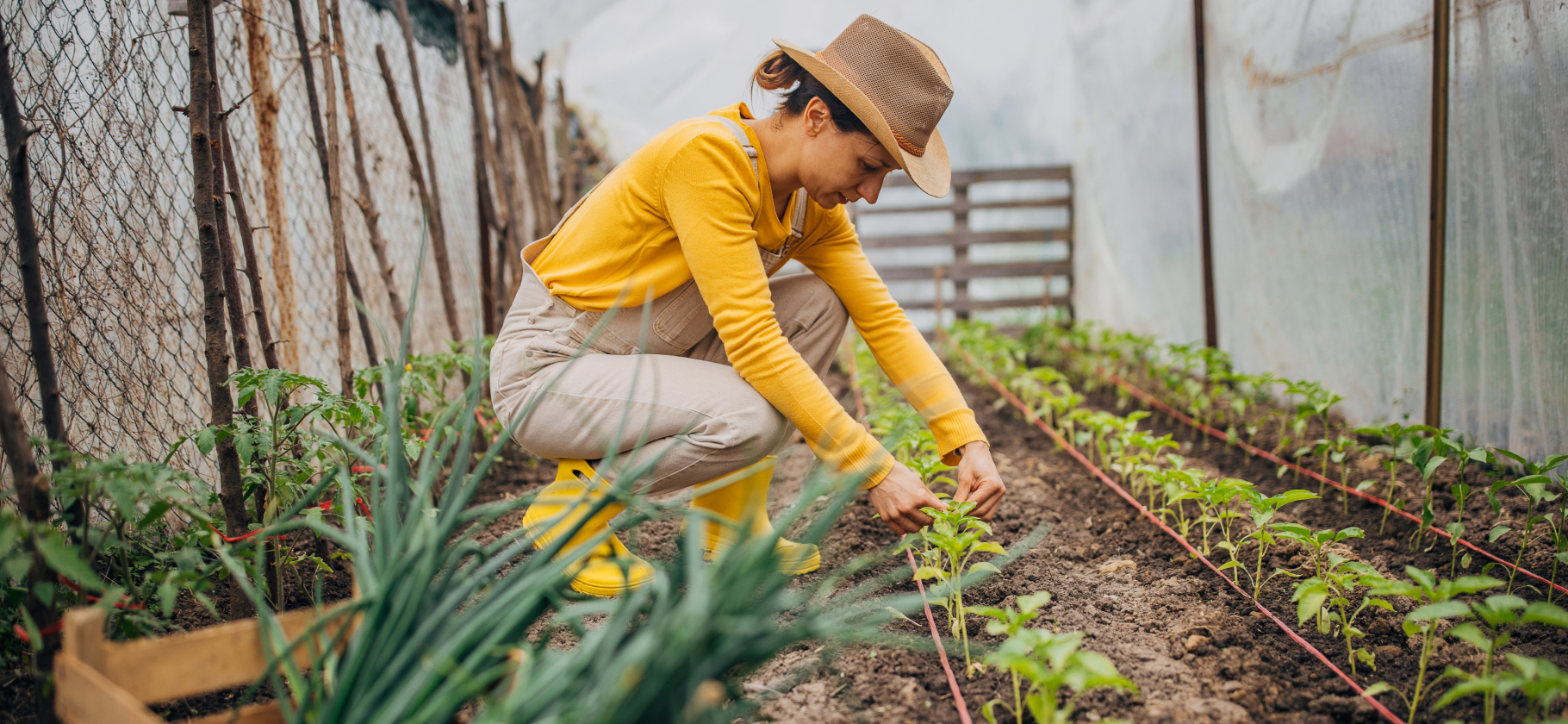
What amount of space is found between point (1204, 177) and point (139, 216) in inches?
141

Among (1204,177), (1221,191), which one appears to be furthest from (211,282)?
(1221,191)

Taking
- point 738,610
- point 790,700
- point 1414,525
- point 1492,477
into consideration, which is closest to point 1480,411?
point 1492,477

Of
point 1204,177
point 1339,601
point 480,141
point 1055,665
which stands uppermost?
point 480,141

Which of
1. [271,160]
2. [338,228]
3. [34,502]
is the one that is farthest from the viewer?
[271,160]

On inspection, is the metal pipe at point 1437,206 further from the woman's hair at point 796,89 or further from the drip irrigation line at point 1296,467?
the woman's hair at point 796,89

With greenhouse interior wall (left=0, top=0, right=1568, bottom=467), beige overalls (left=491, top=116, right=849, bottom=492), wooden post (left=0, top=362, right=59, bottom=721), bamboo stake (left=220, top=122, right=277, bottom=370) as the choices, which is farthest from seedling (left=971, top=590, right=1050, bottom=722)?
bamboo stake (left=220, top=122, right=277, bottom=370)

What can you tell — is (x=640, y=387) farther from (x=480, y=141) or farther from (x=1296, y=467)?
(x=480, y=141)

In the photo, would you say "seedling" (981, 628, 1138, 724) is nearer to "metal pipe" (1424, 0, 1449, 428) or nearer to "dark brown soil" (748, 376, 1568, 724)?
"dark brown soil" (748, 376, 1568, 724)

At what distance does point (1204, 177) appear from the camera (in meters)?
3.48

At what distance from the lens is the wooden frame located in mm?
A: 5828

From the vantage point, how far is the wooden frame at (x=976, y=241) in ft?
19.1

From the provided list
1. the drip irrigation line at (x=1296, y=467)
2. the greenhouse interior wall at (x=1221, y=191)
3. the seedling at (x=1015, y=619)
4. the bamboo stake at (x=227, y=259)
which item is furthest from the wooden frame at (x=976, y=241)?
the seedling at (x=1015, y=619)

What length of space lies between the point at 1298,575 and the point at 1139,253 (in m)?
3.32

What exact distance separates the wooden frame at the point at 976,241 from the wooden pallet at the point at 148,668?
5.18m
